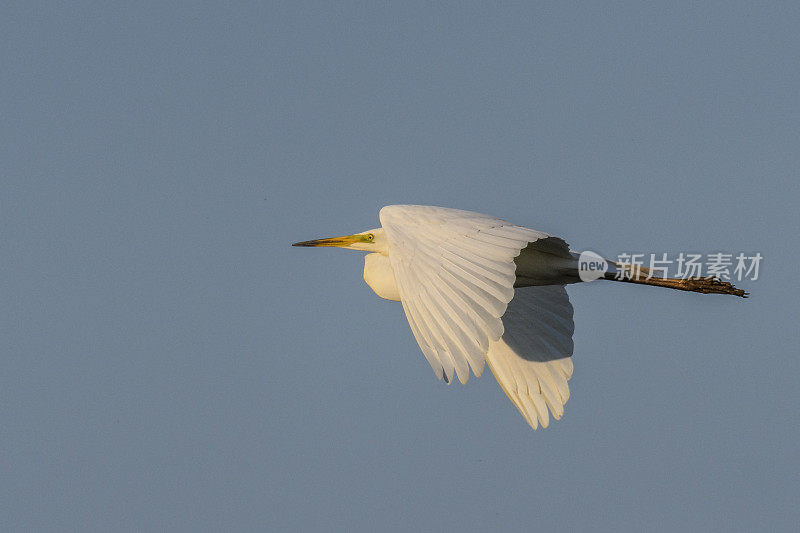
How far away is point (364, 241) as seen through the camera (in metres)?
10.5

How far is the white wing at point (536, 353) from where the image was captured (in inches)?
393

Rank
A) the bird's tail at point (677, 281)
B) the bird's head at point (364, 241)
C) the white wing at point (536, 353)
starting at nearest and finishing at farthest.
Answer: the bird's tail at point (677, 281)
the white wing at point (536, 353)
the bird's head at point (364, 241)

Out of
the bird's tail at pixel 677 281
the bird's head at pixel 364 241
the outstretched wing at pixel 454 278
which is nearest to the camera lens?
the outstretched wing at pixel 454 278

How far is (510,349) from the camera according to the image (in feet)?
33.6

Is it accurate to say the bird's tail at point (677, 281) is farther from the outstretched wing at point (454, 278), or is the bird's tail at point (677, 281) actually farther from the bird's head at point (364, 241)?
the bird's head at point (364, 241)

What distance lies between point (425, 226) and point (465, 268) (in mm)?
739

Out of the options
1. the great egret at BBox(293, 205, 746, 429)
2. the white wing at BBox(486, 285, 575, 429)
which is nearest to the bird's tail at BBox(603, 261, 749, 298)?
the great egret at BBox(293, 205, 746, 429)

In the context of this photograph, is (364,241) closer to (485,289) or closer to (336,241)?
(336,241)

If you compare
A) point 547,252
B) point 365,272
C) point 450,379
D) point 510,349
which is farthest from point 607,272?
point 450,379

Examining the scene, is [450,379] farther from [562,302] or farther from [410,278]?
[562,302]

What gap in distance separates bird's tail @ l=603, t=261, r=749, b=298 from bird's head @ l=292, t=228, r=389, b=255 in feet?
7.22

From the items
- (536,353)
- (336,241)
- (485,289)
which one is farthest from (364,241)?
(485,289)

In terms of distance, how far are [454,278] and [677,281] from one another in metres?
3.63

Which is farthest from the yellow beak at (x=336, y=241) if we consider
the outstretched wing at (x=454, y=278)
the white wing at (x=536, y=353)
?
the outstretched wing at (x=454, y=278)
